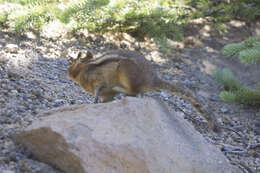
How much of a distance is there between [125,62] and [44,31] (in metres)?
2.81

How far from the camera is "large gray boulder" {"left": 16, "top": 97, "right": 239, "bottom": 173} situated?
84.0 inches

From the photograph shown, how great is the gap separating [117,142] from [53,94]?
1.61m

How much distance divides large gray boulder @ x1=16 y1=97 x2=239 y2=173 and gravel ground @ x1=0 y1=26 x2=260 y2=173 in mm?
180

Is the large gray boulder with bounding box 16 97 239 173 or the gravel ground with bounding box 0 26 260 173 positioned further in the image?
the gravel ground with bounding box 0 26 260 173

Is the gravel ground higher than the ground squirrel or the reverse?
the reverse

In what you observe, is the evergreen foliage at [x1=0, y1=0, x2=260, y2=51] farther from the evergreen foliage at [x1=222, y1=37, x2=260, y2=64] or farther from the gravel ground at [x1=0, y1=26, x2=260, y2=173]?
the evergreen foliage at [x1=222, y1=37, x2=260, y2=64]

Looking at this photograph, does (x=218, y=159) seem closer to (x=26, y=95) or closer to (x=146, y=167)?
(x=146, y=167)

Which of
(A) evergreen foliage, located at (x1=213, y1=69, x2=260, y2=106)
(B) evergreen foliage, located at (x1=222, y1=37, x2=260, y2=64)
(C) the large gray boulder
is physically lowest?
(A) evergreen foliage, located at (x1=213, y1=69, x2=260, y2=106)

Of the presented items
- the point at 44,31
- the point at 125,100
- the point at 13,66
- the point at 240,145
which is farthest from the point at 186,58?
the point at 125,100

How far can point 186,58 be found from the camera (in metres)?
6.41

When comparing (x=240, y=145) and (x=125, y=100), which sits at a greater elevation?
(x=125, y=100)

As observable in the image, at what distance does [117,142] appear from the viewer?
2.17 m

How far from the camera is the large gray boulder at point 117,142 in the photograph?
2.13m

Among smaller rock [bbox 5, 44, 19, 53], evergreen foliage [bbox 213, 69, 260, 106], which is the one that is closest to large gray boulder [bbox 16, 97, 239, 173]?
evergreen foliage [bbox 213, 69, 260, 106]
